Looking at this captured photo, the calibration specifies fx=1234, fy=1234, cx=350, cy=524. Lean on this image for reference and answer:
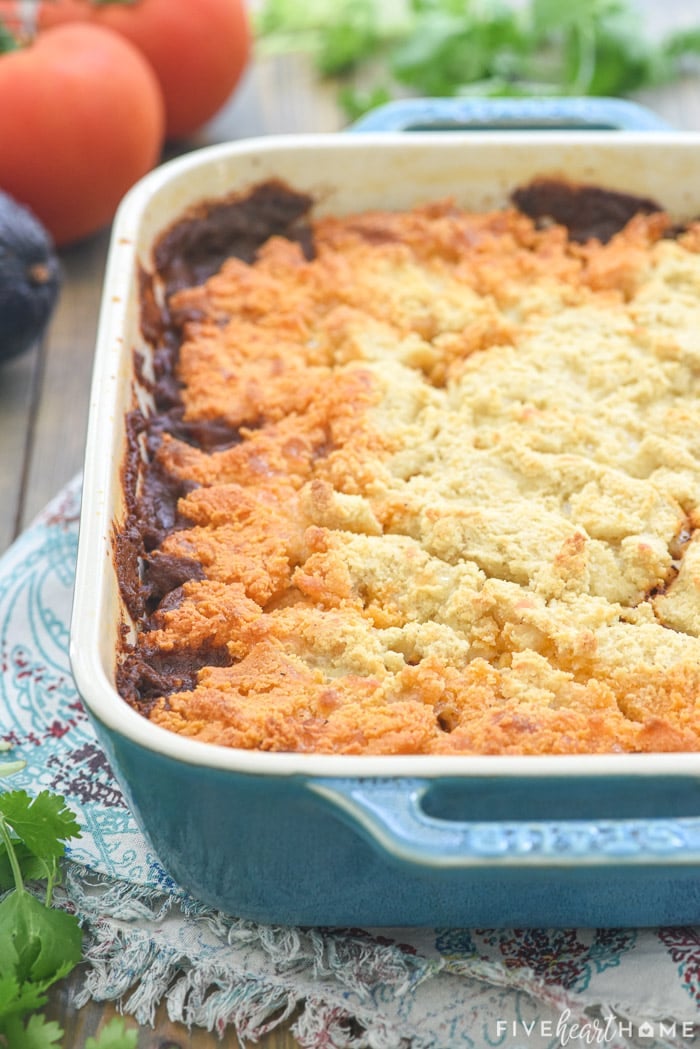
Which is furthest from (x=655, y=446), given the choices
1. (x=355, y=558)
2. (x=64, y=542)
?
(x=64, y=542)

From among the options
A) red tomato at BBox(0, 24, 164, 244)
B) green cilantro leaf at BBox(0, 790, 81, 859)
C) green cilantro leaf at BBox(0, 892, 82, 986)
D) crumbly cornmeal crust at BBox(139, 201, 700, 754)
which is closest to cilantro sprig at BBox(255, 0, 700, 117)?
red tomato at BBox(0, 24, 164, 244)

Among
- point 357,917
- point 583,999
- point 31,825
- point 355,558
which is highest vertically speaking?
point 355,558

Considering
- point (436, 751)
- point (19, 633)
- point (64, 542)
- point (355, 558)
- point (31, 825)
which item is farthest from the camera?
point (64, 542)

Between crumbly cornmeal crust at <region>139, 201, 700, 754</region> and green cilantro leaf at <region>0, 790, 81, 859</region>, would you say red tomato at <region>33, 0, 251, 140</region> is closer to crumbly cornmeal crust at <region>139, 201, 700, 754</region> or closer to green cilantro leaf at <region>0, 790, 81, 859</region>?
crumbly cornmeal crust at <region>139, 201, 700, 754</region>

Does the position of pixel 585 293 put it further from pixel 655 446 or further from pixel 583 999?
pixel 583 999

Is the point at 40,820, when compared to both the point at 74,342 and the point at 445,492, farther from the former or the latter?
the point at 74,342

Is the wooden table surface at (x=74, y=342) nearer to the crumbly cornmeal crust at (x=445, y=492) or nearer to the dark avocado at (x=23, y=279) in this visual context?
the dark avocado at (x=23, y=279)
